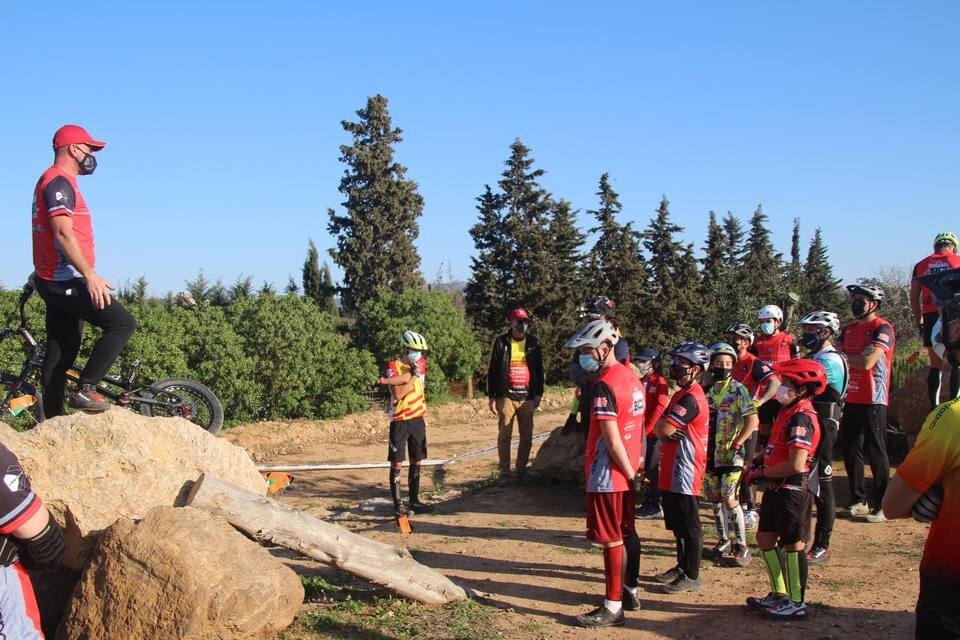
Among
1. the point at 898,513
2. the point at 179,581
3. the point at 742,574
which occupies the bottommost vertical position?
the point at 742,574

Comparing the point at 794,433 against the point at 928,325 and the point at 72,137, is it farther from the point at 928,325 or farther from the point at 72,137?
the point at 72,137

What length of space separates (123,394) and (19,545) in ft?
16.1

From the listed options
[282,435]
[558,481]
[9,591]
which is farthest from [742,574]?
[282,435]

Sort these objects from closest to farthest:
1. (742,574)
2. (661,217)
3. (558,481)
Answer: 1. (742,574)
2. (558,481)
3. (661,217)

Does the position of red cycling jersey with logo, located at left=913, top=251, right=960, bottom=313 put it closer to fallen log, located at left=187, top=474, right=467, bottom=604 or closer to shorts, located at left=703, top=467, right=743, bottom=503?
shorts, located at left=703, top=467, right=743, bottom=503

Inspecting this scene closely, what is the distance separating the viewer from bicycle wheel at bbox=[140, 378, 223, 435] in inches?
328

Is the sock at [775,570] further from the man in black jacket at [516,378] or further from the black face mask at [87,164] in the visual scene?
the black face mask at [87,164]

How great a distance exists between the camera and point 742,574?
6578mm

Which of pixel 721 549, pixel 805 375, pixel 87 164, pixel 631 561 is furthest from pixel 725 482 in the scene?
pixel 87 164

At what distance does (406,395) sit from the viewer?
8.83 m

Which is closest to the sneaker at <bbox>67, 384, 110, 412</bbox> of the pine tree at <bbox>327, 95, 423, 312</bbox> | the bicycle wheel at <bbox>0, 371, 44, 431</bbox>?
the bicycle wheel at <bbox>0, 371, 44, 431</bbox>

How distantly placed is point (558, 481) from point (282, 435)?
7.26m

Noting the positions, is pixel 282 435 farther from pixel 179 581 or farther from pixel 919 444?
pixel 919 444

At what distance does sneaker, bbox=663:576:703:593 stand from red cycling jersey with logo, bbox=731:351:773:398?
200 centimetres
